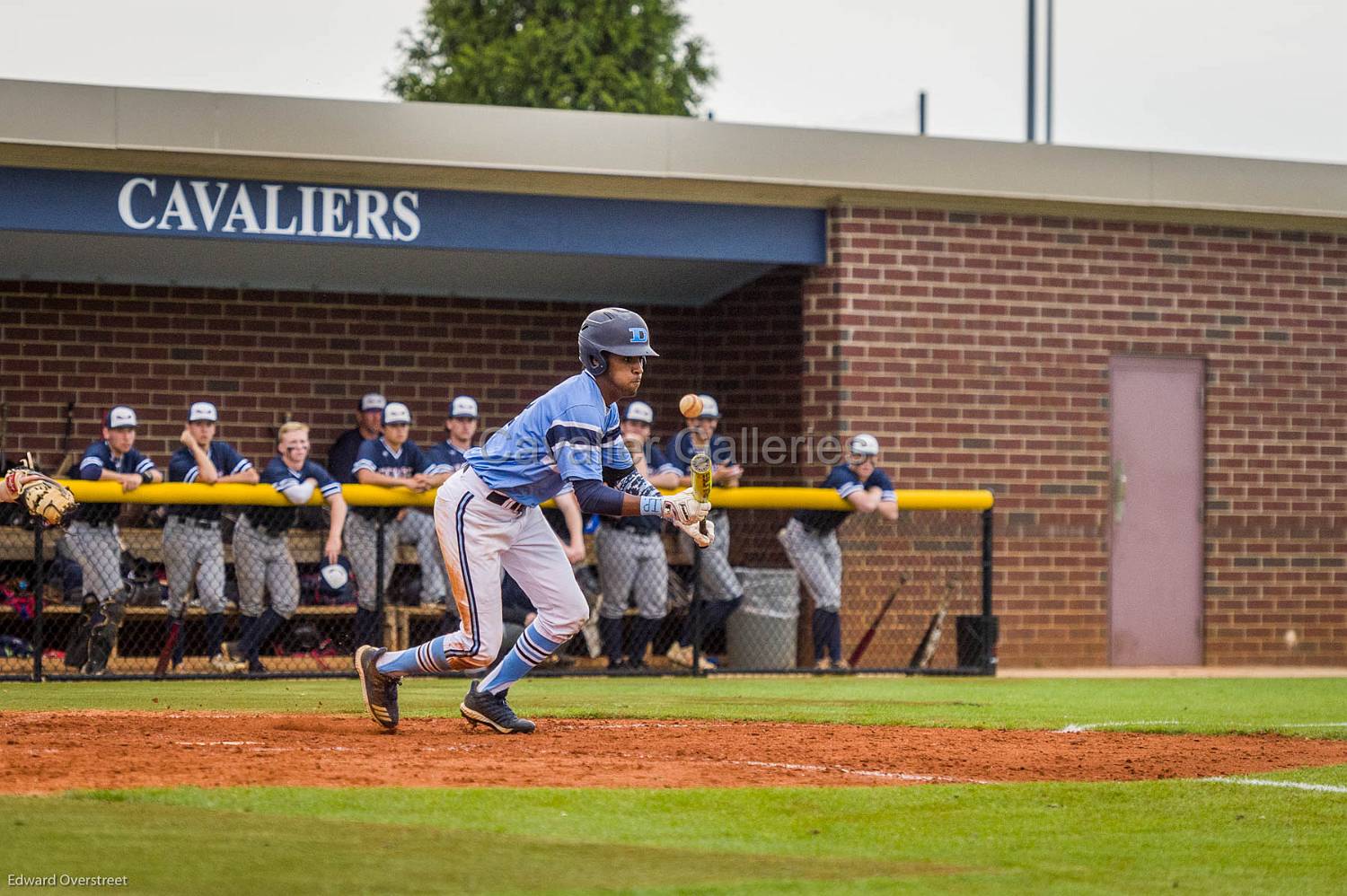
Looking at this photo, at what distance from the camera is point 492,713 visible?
7.70m

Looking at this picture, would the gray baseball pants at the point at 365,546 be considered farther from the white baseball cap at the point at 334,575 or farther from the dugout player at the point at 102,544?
the dugout player at the point at 102,544

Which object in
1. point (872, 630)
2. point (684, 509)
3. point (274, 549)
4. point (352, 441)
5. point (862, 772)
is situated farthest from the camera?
point (352, 441)

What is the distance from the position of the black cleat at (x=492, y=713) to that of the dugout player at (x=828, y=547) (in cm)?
582

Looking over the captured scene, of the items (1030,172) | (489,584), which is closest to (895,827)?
(489,584)

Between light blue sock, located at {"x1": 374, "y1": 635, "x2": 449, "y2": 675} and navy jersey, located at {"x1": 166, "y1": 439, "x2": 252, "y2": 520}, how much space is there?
533 centimetres

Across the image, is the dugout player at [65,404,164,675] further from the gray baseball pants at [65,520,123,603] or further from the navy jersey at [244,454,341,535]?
the navy jersey at [244,454,341,535]

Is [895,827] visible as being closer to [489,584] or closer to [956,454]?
[489,584]

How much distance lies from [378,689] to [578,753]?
3.58ft

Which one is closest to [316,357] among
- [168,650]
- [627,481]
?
[168,650]

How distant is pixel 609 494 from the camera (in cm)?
707

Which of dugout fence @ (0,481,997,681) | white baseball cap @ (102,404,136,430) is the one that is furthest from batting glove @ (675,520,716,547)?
white baseball cap @ (102,404,136,430)

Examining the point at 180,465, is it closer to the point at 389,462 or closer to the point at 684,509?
the point at 389,462

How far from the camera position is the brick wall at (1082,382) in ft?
48.7

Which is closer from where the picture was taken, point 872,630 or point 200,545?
point 200,545
